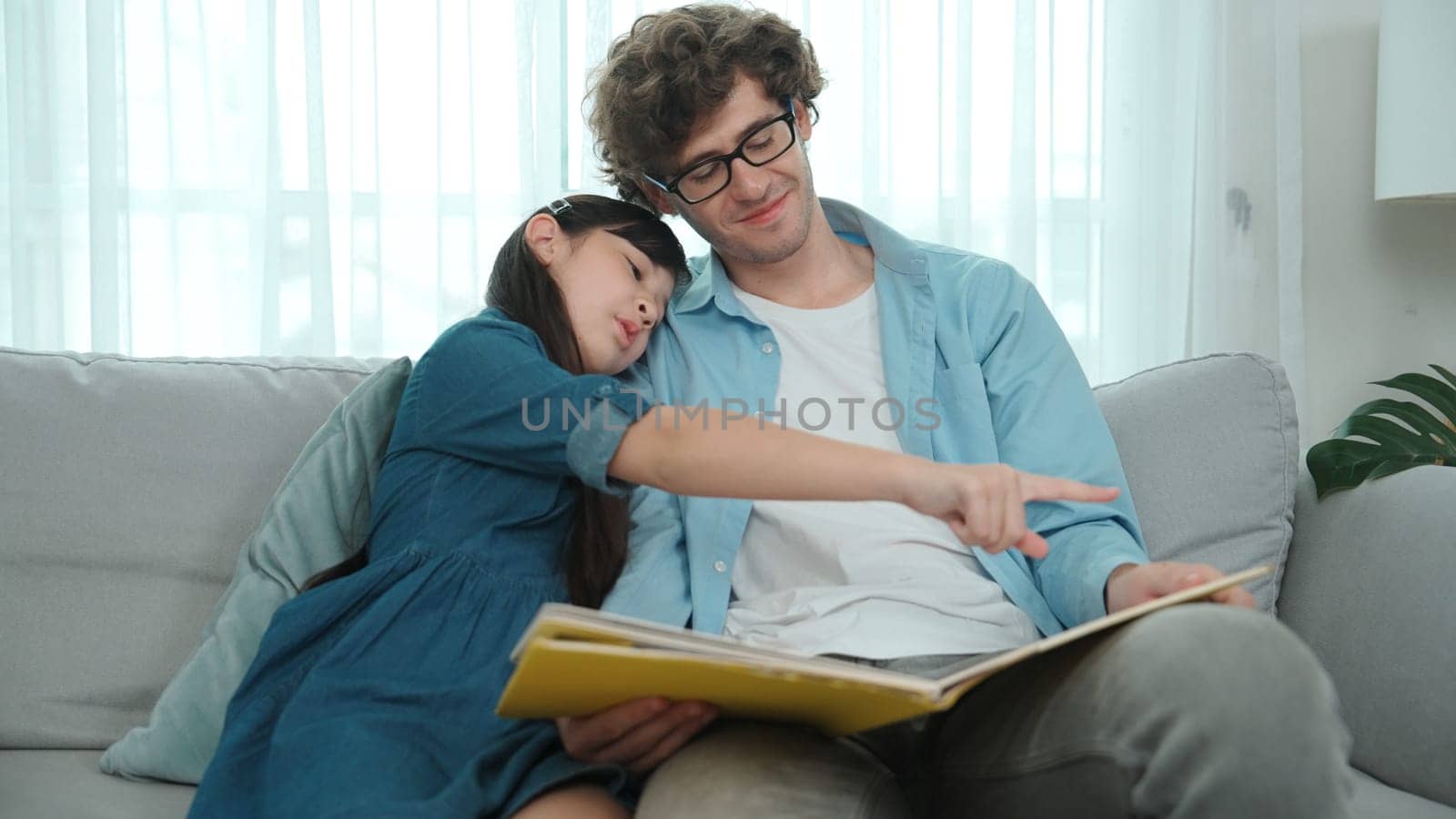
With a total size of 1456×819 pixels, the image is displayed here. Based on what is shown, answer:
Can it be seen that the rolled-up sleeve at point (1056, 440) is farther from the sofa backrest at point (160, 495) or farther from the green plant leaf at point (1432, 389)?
the green plant leaf at point (1432, 389)

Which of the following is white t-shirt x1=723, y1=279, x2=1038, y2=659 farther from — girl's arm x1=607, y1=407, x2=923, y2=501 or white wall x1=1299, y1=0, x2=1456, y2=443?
white wall x1=1299, y1=0, x2=1456, y2=443

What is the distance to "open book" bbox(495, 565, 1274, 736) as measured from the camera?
2.48ft

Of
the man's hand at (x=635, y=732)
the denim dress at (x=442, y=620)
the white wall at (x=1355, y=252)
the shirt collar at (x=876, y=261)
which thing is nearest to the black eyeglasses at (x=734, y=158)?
the shirt collar at (x=876, y=261)

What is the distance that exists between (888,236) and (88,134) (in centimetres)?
160

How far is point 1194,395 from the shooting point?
1.54 metres

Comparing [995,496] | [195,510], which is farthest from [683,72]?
[195,510]

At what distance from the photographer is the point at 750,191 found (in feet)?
4.68

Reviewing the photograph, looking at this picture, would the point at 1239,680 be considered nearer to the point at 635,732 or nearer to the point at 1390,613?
the point at 635,732

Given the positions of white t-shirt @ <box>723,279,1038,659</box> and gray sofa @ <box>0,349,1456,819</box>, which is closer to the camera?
white t-shirt @ <box>723,279,1038,659</box>

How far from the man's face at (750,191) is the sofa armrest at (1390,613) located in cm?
75

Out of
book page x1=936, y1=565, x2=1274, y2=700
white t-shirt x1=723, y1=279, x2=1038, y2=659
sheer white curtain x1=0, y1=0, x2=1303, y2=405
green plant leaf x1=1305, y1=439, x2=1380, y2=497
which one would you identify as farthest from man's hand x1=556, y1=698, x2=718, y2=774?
sheer white curtain x1=0, y1=0, x2=1303, y2=405

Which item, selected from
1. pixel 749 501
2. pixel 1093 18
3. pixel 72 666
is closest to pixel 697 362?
pixel 749 501

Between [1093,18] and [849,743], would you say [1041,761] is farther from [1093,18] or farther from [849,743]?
[1093,18]

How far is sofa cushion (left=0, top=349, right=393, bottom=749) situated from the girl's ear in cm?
44
